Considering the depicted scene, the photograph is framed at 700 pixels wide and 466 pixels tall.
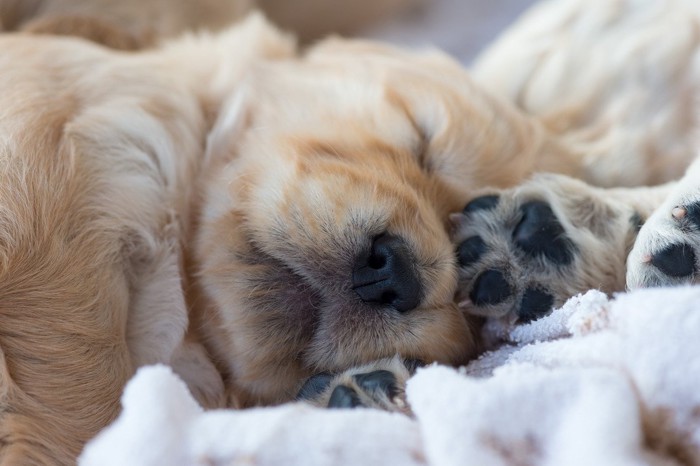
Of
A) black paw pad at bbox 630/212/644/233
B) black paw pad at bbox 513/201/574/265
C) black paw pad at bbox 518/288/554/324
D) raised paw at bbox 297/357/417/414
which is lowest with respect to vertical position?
raised paw at bbox 297/357/417/414

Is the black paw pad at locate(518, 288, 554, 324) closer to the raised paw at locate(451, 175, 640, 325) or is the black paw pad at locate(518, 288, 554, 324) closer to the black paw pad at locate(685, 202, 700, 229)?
the raised paw at locate(451, 175, 640, 325)

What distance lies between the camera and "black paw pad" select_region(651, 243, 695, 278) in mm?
861

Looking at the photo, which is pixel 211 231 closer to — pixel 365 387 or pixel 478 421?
pixel 365 387

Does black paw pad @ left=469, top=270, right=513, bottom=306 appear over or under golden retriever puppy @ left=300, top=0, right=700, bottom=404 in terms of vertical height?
under

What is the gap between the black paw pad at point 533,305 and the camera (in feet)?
3.14

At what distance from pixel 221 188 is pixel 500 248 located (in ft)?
1.29

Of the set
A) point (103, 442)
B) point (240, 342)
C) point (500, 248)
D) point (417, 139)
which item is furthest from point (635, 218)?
point (103, 442)

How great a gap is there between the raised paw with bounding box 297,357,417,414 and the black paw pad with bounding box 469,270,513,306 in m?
0.14

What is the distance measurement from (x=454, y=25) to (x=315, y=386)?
1.46 metres

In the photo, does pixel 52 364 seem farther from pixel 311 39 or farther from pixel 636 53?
pixel 311 39

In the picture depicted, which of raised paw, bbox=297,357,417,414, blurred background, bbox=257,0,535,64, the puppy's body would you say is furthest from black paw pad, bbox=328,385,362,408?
blurred background, bbox=257,0,535,64

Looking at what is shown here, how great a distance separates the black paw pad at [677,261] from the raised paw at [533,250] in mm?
126

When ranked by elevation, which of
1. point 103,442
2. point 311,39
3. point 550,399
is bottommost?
point 311,39

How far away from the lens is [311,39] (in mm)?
2074
